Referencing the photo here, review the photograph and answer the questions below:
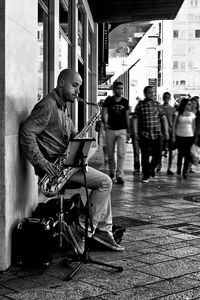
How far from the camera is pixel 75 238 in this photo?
595 centimetres

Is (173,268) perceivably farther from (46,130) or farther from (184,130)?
(184,130)

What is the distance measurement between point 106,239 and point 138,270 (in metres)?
0.89

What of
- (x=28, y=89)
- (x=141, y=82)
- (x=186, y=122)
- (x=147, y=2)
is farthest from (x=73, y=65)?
(x=141, y=82)

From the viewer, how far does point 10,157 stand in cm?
534

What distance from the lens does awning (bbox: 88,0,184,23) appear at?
821 inches

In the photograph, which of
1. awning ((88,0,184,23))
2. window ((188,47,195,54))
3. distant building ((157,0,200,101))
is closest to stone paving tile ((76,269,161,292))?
awning ((88,0,184,23))

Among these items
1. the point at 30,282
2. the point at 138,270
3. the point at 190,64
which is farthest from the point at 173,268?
the point at 190,64

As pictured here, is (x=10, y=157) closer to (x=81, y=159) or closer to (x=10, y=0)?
(x=81, y=159)

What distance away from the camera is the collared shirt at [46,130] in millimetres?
5551

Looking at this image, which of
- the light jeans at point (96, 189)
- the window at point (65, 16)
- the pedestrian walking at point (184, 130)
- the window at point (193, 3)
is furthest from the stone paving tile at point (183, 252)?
the window at point (193, 3)

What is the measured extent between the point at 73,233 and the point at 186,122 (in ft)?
26.3

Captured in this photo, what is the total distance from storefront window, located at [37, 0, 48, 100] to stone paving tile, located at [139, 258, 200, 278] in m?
5.14

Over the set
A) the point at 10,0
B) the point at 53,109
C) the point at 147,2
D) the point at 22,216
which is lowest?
the point at 22,216

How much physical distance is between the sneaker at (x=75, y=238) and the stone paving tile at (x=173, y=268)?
0.66 m
